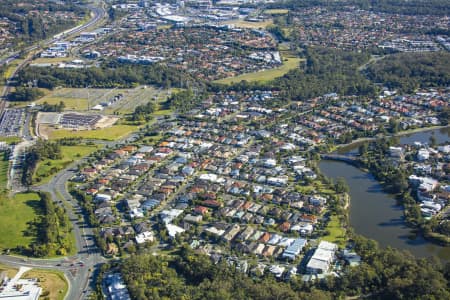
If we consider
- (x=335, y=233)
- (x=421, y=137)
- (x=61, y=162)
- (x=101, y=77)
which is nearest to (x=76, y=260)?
(x=335, y=233)

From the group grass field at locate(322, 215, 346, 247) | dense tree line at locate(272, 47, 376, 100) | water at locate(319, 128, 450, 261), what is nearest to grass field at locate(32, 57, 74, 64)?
dense tree line at locate(272, 47, 376, 100)

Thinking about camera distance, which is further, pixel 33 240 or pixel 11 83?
pixel 11 83

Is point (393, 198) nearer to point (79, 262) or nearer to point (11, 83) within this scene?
point (79, 262)

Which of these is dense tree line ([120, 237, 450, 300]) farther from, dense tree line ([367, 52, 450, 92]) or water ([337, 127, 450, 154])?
dense tree line ([367, 52, 450, 92])

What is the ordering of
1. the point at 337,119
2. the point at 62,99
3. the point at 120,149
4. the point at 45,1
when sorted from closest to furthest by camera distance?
the point at 120,149 → the point at 337,119 → the point at 62,99 → the point at 45,1

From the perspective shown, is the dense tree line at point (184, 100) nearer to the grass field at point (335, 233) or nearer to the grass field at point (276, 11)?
the grass field at point (335, 233)

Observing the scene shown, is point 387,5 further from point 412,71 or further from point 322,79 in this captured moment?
point 322,79

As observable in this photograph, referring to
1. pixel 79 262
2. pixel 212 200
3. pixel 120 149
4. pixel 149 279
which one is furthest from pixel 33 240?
pixel 120 149
